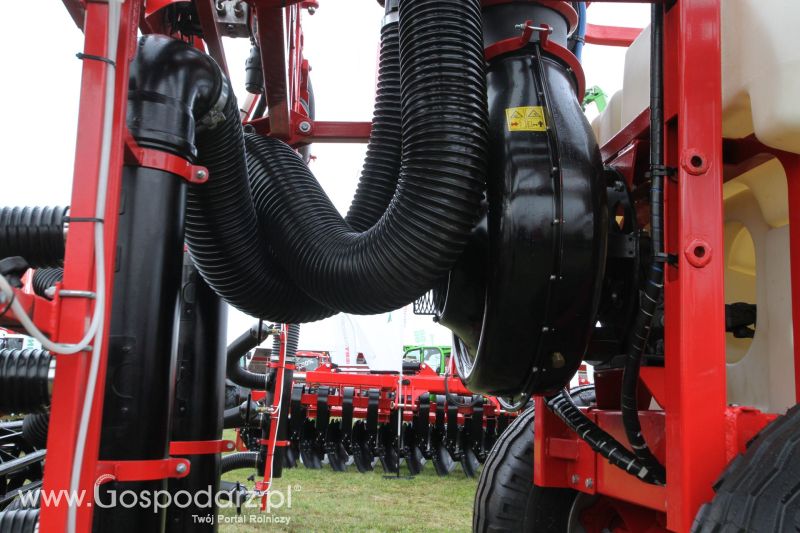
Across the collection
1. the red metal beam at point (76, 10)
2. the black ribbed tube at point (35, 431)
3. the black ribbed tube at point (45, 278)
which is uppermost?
the red metal beam at point (76, 10)

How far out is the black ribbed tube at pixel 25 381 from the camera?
1312 mm

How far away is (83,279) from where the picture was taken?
125 cm

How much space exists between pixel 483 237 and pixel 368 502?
515cm

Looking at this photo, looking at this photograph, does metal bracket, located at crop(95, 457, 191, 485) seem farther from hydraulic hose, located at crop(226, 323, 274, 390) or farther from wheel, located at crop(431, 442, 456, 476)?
wheel, located at crop(431, 442, 456, 476)

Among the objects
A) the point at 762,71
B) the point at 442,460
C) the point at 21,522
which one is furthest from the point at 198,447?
the point at 442,460

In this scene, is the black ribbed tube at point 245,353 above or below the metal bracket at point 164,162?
below

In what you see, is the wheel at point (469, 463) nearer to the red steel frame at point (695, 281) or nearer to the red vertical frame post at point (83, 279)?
the red steel frame at point (695, 281)

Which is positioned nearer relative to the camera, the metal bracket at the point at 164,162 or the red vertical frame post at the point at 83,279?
Result: the red vertical frame post at the point at 83,279

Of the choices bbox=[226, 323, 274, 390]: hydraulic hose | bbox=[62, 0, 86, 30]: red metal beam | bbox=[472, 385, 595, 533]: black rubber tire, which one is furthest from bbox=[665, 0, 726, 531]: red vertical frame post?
bbox=[226, 323, 274, 390]: hydraulic hose

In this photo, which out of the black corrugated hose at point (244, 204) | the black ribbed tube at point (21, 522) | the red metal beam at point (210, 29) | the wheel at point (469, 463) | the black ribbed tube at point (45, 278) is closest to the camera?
the black ribbed tube at point (21, 522)

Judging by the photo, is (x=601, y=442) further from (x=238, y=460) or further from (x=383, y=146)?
(x=238, y=460)

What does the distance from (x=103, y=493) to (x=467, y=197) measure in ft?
3.48

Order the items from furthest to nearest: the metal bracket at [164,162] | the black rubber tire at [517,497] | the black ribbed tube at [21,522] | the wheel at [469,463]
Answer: the wheel at [469,463]
the black rubber tire at [517,497]
the metal bracket at [164,162]
the black ribbed tube at [21,522]

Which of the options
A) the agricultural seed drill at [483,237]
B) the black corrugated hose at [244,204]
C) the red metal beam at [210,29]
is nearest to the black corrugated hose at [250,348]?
the black corrugated hose at [244,204]
